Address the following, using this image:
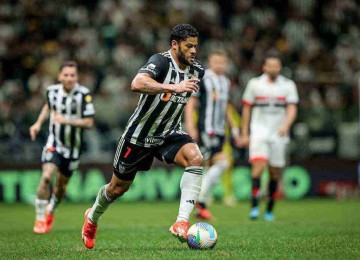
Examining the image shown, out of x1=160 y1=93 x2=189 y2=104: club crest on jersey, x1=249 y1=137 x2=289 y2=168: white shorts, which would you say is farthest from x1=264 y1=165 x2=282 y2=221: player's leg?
x1=160 y1=93 x2=189 y2=104: club crest on jersey

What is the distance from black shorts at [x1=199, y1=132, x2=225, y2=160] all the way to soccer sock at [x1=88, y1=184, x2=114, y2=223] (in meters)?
5.27

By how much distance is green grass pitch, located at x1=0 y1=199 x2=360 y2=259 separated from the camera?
7738 millimetres

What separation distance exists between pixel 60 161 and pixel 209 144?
3.28 metres

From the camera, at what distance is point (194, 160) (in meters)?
8.16

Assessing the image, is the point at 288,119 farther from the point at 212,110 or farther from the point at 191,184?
the point at 191,184

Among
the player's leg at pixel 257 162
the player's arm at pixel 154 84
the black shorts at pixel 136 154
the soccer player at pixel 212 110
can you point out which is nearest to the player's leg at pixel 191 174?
the black shorts at pixel 136 154

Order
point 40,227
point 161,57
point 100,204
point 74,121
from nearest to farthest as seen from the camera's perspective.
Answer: point 161,57 < point 100,204 < point 40,227 < point 74,121

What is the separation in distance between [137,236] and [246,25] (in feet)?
46.4

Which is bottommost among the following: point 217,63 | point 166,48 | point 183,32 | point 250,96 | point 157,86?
point 157,86

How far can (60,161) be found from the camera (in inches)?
450

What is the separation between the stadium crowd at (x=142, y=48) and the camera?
18.2 metres

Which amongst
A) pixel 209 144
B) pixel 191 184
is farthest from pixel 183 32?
pixel 209 144

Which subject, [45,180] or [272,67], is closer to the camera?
[45,180]

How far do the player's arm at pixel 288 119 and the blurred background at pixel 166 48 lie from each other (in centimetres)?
554
